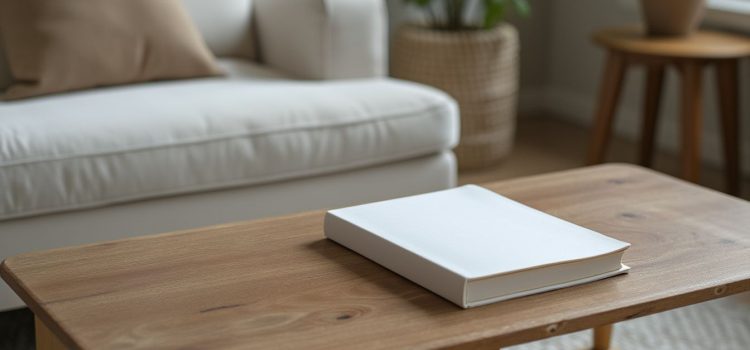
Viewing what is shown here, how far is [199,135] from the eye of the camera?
5.99 ft

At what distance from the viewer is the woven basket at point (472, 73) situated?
9.43 feet

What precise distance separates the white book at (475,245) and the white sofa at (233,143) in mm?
642

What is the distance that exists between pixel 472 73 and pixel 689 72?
62cm

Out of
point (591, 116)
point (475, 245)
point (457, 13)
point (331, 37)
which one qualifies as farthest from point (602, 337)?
point (591, 116)

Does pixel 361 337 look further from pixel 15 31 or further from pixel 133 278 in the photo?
pixel 15 31

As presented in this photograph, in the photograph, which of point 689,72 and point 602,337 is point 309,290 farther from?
point 689,72

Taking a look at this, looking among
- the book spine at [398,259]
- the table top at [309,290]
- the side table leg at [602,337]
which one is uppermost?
the book spine at [398,259]

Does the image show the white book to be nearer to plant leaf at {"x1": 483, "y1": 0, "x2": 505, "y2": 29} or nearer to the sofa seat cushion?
the sofa seat cushion

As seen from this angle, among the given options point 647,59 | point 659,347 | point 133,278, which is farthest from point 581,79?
point 133,278

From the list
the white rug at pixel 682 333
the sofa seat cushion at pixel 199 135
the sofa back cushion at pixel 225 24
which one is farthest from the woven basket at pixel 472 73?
the white rug at pixel 682 333

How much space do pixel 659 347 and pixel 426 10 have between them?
5.73 ft

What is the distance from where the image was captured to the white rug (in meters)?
1.82

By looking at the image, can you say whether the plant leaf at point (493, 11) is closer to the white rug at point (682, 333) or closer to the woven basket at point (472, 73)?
the woven basket at point (472, 73)

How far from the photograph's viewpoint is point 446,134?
2072 mm
